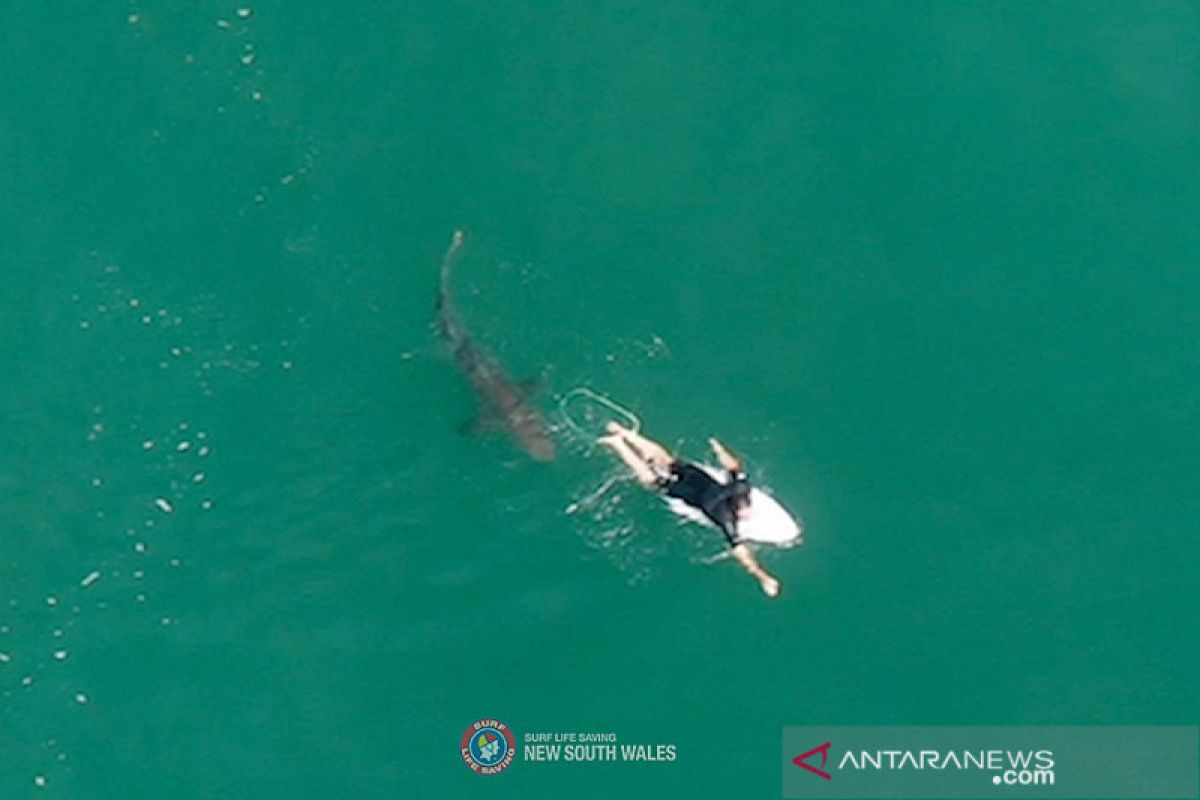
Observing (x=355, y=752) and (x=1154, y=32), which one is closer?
(x=355, y=752)

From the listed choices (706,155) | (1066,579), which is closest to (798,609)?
(1066,579)

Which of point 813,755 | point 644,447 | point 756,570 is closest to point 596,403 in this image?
point 644,447

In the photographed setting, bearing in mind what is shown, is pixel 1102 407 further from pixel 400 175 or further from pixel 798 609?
pixel 400 175

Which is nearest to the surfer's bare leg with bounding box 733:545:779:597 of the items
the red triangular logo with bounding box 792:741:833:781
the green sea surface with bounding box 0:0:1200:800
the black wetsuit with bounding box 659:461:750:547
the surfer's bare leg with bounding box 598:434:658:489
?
the green sea surface with bounding box 0:0:1200:800

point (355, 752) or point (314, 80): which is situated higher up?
point (314, 80)

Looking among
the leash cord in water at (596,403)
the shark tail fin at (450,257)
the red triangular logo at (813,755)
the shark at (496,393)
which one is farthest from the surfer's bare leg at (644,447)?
the red triangular logo at (813,755)

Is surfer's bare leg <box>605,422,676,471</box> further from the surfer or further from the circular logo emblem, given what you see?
the circular logo emblem

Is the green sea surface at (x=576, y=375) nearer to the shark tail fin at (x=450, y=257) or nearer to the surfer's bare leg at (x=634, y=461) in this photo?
the shark tail fin at (x=450, y=257)
